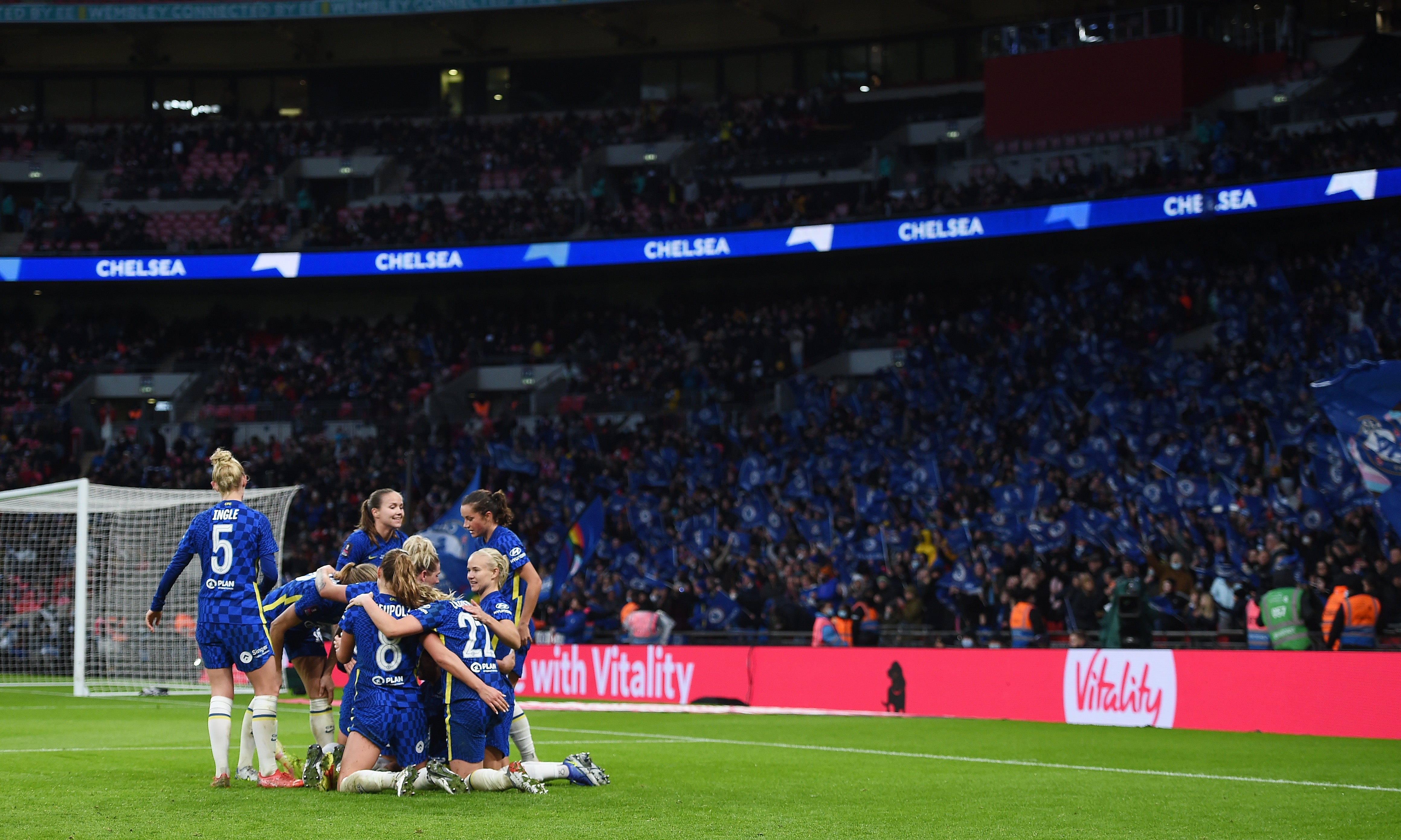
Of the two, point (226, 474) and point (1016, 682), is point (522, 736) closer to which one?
point (226, 474)

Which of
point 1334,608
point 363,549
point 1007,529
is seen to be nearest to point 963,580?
point 1007,529

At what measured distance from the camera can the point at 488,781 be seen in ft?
29.2

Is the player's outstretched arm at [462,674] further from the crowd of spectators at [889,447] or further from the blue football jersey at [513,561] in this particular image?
the crowd of spectators at [889,447]

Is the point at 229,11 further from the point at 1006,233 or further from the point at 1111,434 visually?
the point at 1111,434

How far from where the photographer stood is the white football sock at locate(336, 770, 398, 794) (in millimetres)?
8719

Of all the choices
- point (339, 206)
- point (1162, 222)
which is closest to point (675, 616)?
point (1162, 222)

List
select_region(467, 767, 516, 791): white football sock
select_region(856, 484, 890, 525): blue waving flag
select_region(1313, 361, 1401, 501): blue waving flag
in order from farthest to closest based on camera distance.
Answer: select_region(856, 484, 890, 525): blue waving flag
select_region(1313, 361, 1401, 501): blue waving flag
select_region(467, 767, 516, 791): white football sock

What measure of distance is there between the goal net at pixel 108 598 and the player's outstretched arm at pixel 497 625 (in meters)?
11.3

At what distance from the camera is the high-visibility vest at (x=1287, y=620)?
16.5m

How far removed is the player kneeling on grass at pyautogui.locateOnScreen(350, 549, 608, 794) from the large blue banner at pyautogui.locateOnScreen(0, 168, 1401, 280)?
73.8ft

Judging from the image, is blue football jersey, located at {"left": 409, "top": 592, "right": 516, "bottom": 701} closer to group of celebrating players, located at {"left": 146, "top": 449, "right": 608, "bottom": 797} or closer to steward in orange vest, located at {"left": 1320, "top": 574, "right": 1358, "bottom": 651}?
group of celebrating players, located at {"left": 146, "top": 449, "right": 608, "bottom": 797}

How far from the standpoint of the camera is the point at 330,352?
39250 mm

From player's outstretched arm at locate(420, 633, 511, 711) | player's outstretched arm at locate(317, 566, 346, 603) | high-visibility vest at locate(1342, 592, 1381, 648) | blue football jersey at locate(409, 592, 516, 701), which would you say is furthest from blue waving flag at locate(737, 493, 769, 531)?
player's outstretched arm at locate(420, 633, 511, 711)

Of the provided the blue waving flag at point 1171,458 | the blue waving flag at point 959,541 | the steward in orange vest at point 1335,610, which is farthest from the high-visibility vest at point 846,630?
the steward in orange vest at point 1335,610
